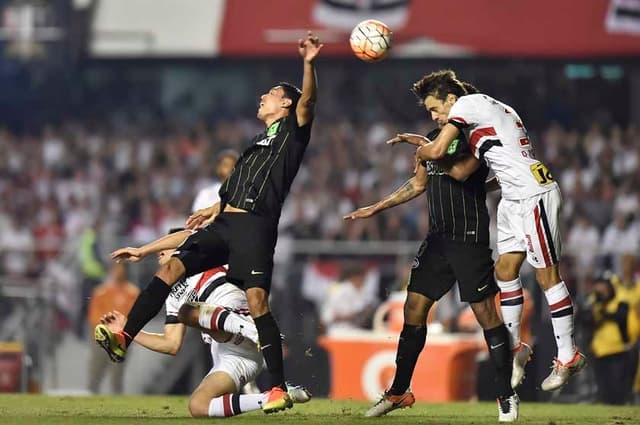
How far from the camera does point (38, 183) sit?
24.6m

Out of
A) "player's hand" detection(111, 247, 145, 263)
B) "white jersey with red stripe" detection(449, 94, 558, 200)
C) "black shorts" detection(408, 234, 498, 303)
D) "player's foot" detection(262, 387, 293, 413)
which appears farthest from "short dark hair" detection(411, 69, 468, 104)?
"player's foot" detection(262, 387, 293, 413)

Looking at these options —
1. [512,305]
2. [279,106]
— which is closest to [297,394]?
[512,305]

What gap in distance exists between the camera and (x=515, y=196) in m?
11.0

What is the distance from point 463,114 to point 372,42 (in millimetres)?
1013

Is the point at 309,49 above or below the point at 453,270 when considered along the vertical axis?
above

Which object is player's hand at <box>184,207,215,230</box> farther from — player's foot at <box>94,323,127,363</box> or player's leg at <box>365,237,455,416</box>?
player's leg at <box>365,237,455,416</box>

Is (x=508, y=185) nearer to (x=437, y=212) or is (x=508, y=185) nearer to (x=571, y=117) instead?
(x=437, y=212)

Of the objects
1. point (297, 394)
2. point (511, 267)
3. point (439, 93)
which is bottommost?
point (297, 394)

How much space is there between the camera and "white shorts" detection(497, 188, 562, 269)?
431 inches

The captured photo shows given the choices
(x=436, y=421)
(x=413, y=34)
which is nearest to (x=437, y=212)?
(x=436, y=421)

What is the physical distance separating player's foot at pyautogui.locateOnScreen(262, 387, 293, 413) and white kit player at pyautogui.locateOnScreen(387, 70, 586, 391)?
205 cm

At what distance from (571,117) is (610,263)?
614 cm

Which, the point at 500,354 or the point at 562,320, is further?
the point at 562,320

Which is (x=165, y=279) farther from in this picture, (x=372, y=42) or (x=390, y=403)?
(x=372, y=42)
